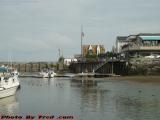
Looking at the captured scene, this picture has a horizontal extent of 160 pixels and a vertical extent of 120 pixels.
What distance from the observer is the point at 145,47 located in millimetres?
125062

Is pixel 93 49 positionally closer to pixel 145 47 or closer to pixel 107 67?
pixel 145 47

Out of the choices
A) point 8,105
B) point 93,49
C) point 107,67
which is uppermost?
point 93,49

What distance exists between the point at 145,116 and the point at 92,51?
142 meters

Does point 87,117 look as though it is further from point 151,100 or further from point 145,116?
point 151,100

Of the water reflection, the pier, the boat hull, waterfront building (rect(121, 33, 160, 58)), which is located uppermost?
waterfront building (rect(121, 33, 160, 58))

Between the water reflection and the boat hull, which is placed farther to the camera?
the boat hull

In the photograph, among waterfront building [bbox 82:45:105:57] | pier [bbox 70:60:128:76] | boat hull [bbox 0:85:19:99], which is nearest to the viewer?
boat hull [bbox 0:85:19:99]

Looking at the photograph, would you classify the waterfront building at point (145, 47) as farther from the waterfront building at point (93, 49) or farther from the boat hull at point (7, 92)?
the boat hull at point (7, 92)

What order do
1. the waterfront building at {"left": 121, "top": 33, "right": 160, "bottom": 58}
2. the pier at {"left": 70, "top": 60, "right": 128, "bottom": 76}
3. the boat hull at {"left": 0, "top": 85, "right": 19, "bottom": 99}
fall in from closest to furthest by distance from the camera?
the boat hull at {"left": 0, "top": 85, "right": 19, "bottom": 99}
the pier at {"left": 70, "top": 60, "right": 128, "bottom": 76}
the waterfront building at {"left": 121, "top": 33, "right": 160, "bottom": 58}

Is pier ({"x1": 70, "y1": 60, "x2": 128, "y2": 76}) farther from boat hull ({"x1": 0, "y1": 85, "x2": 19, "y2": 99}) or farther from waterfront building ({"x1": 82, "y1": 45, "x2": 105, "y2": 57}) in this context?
boat hull ({"x1": 0, "y1": 85, "x2": 19, "y2": 99})

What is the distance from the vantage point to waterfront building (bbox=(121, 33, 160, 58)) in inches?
4911

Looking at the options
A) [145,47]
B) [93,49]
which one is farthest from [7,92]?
[93,49]

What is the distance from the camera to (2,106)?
46.1 m

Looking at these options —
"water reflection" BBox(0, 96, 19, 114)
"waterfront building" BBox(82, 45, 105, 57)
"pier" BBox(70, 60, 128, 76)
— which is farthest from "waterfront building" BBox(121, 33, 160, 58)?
"water reflection" BBox(0, 96, 19, 114)
